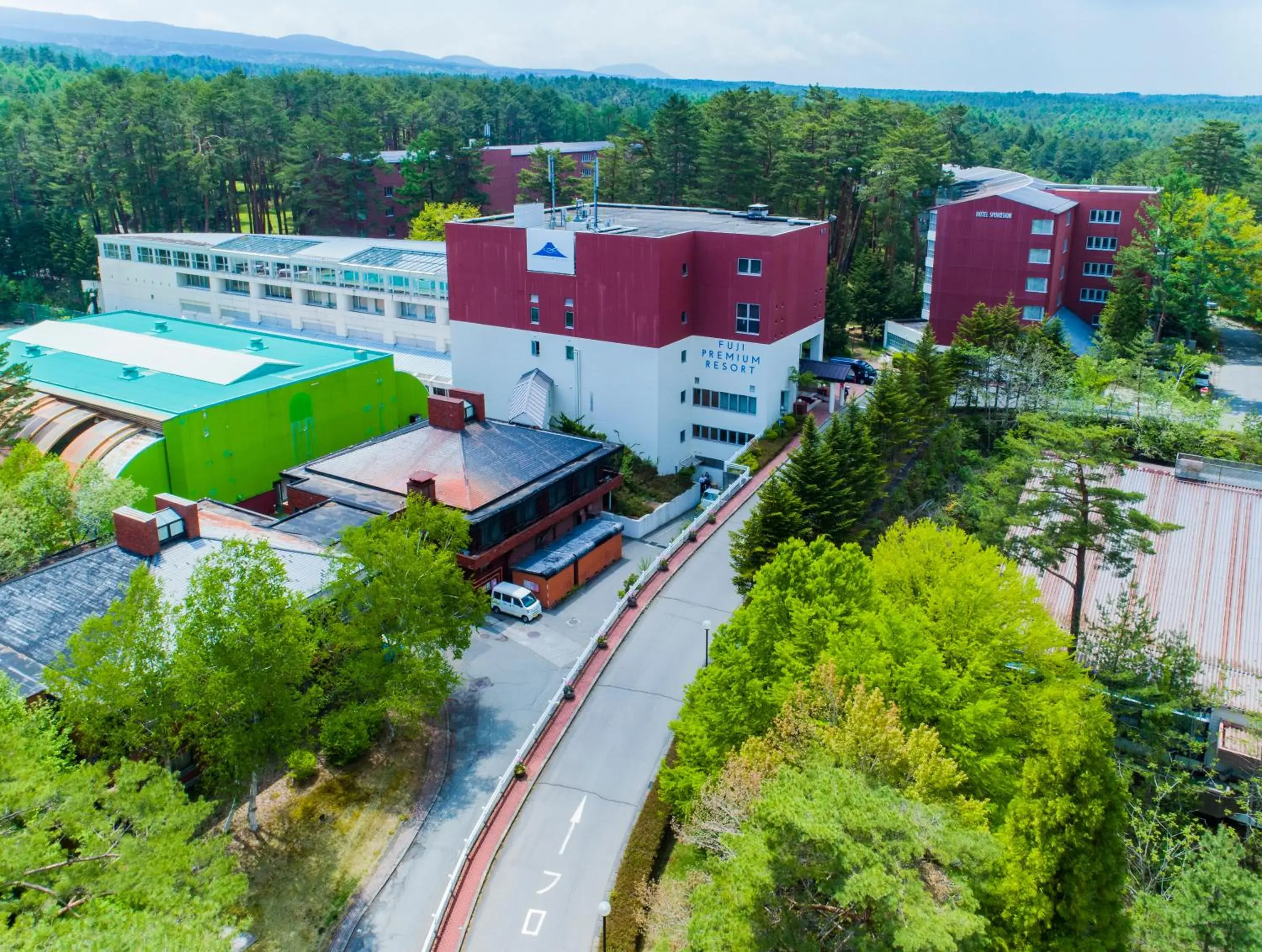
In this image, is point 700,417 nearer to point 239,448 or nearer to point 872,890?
point 239,448

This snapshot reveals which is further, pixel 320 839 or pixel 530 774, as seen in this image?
pixel 530 774

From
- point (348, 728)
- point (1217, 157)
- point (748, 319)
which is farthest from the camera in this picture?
point (1217, 157)

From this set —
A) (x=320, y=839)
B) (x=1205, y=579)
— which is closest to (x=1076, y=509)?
(x=1205, y=579)

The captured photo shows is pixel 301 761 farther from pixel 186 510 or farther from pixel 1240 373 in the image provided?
pixel 1240 373

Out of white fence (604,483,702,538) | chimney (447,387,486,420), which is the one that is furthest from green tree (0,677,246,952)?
chimney (447,387,486,420)

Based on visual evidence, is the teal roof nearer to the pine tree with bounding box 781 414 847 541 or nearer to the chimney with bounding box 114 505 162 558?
the chimney with bounding box 114 505 162 558
